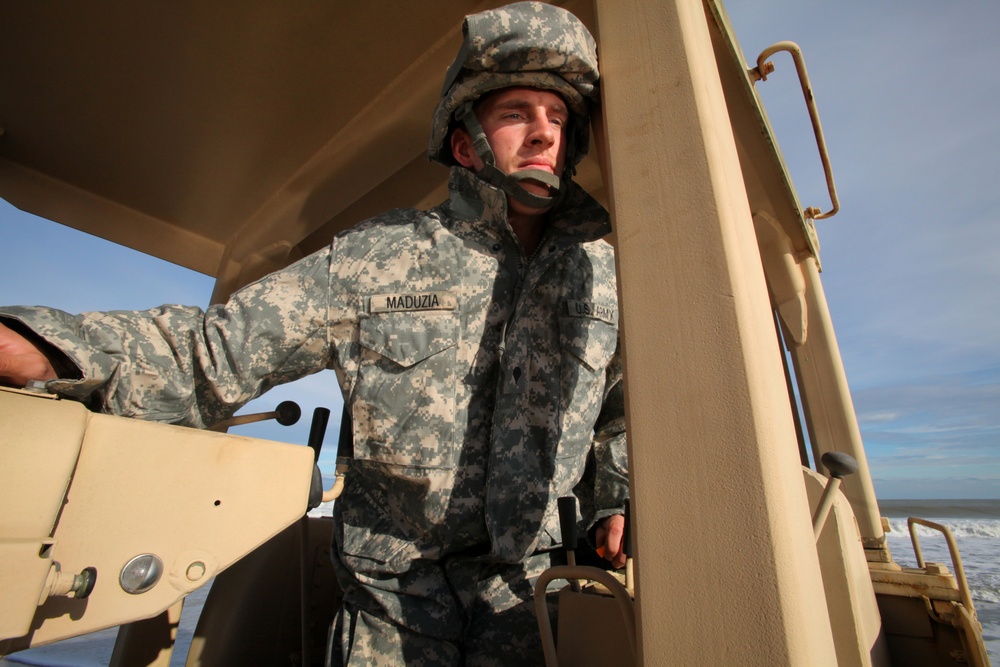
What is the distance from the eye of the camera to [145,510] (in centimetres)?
68

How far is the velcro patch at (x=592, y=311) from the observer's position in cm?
133

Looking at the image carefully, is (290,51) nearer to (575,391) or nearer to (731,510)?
(575,391)

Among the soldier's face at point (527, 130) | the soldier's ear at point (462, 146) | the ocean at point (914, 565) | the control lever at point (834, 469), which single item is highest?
the soldier's ear at point (462, 146)

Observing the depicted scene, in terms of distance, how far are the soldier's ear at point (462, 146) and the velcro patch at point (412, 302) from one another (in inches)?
17.4

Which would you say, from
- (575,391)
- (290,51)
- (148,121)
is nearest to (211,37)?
(290,51)

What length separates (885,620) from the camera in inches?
56.9

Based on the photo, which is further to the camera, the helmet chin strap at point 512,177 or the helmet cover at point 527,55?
the helmet chin strap at point 512,177

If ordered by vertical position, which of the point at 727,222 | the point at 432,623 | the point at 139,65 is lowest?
the point at 432,623

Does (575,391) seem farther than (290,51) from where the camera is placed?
No

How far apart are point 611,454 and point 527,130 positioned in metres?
0.85

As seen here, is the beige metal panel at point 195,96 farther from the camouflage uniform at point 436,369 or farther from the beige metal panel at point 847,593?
the beige metal panel at point 847,593

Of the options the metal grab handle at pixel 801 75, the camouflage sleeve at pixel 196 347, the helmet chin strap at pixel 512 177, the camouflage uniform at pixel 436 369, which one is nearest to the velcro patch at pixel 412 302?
the camouflage uniform at pixel 436 369

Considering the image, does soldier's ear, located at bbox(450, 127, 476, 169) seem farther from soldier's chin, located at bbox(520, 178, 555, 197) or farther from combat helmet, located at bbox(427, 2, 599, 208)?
soldier's chin, located at bbox(520, 178, 555, 197)

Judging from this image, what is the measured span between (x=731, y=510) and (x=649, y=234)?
324 millimetres
